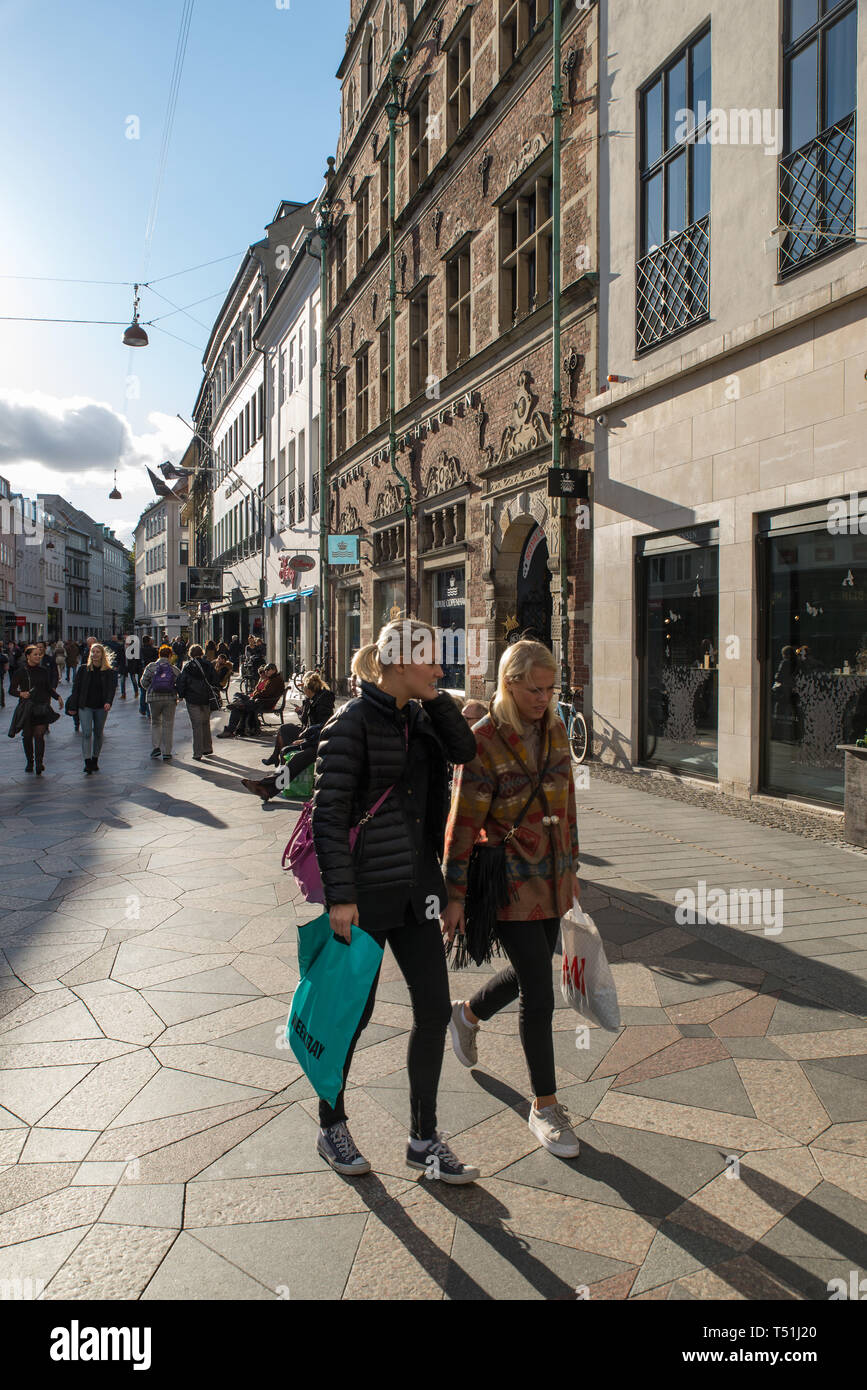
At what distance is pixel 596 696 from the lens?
1282 centimetres

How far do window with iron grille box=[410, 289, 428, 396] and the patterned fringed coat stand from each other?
1898cm

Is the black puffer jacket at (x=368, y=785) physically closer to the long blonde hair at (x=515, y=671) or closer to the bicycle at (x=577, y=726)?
the long blonde hair at (x=515, y=671)

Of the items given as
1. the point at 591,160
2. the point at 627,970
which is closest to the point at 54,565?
the point at 591,160

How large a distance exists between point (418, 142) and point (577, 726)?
15.2 metres

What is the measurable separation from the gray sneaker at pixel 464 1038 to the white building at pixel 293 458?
24476 mm

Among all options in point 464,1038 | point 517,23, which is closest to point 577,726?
point 464,1038

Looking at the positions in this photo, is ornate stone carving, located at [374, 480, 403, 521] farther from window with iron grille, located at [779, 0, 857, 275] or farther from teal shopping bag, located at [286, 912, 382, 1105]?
teal shopping bag, located at [286, 912, 382, 1105]

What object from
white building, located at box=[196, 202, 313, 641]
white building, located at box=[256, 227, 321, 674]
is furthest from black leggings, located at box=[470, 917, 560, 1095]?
white building, located at box=[196, 202, 313, 641]

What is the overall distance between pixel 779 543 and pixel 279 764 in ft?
20.5

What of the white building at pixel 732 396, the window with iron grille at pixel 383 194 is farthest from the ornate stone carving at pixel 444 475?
the window with iron grille at pixel 383 194

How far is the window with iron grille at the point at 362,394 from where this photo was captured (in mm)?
25703

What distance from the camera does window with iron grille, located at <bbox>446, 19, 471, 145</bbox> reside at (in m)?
17.8

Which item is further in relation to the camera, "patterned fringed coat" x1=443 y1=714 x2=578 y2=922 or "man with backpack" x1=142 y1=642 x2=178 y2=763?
"man with backpack" x1=142 y1=642 x2=178 y2=763
